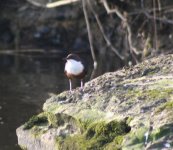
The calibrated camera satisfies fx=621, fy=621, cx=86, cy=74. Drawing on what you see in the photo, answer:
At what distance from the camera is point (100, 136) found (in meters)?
5.93

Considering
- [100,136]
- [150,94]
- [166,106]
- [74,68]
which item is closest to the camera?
[166,106]

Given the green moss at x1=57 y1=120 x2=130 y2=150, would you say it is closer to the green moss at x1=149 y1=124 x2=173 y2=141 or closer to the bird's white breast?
the green moss at x1=149 y1=124 x2=173 y2=141

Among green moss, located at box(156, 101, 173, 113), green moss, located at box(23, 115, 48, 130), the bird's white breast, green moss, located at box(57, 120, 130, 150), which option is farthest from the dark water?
green moss, located at box(156, 101, 173, 113)

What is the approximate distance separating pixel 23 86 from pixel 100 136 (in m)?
7.56

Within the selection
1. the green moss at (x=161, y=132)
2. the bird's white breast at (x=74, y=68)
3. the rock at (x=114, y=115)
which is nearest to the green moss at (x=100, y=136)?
the rock at (x=114, y=115)

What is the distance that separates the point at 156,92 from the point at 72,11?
1488 centimetres

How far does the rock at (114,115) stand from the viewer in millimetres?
5559

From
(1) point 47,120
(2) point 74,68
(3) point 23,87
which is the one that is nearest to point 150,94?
(1) point 47,120

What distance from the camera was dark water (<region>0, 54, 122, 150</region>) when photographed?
369 inches

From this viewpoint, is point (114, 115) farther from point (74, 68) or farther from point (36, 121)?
point (74, 68)

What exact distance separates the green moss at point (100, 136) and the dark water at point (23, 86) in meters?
1.85

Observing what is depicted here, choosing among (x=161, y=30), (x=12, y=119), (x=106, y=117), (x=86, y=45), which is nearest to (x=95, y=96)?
(x=106, y=117)

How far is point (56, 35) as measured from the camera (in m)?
21.0

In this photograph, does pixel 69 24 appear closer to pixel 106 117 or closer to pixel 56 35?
pixel 56 35
